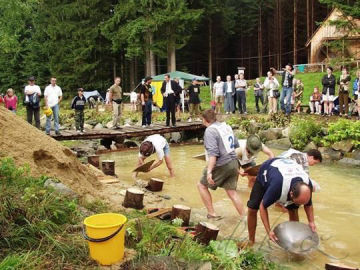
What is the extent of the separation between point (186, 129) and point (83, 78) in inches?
739

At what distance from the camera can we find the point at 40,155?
6.64 meters

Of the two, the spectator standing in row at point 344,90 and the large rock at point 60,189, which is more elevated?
the spectator standing in row at point 344,90

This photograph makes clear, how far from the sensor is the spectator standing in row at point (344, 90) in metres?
14.0

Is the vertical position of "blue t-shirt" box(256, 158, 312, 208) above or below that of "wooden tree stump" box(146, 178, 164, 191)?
above

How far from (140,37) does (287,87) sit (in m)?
14.2

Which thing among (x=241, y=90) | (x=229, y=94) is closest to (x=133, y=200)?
(x=241, y=90)

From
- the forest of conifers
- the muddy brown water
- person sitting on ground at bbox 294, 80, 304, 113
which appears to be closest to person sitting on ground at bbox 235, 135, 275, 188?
the muddy brown water

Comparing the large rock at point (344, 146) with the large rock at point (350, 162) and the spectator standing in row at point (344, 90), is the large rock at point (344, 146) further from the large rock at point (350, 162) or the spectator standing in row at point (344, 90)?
the spectator standing in row at point (344, 90)

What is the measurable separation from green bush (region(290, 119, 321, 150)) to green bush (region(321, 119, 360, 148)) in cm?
57

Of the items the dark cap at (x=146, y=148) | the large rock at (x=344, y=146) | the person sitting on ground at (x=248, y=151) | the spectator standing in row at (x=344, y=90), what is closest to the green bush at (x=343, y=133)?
the large rock at (x=344, y=146)

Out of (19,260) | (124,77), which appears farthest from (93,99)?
(19,260)

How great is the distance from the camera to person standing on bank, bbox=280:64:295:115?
1520cm

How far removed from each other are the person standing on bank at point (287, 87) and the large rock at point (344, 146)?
4.04 metres

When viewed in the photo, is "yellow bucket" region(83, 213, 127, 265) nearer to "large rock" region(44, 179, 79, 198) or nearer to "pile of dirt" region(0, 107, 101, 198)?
"large rock" region(44, 179, 79, 198)
